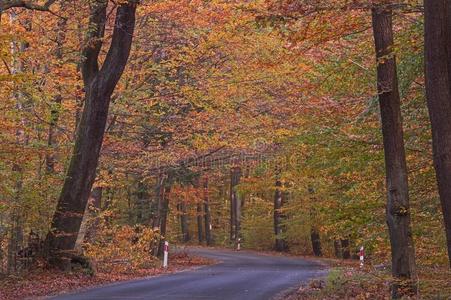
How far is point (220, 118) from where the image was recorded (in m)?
22.4

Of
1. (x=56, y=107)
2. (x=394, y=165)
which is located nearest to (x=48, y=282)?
(x=56, y=107)

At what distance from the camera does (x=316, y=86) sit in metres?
11.9

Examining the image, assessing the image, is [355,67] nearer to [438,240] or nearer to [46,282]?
[438,240]

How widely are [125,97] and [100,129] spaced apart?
3965 mm

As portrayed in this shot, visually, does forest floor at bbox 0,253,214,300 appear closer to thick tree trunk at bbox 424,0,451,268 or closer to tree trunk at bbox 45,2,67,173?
tree trunk at bbox 45,2,67,173

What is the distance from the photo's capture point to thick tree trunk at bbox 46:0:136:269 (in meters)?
16.0

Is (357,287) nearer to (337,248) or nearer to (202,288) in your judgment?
(202,288)

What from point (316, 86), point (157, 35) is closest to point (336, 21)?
point (316, 86)

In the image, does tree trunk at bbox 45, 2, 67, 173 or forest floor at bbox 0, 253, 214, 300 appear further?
tree trunk at bbox 45, 2, 67, 173

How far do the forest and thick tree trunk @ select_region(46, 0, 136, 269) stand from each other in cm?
4

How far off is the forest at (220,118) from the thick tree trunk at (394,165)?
0.03 m

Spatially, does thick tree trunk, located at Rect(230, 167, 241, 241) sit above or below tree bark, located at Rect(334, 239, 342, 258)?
above

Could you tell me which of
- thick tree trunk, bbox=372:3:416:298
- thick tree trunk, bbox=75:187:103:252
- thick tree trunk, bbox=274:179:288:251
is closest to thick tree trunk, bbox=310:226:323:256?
thick tree trunk, bbox=274:179:288:251

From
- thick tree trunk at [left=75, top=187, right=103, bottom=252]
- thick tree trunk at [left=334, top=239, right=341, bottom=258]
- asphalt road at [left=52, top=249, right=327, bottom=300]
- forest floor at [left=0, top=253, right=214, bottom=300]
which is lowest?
asphalt road at [left=52, top=249, right=327, bottom=300]
